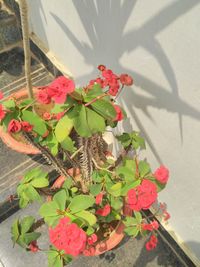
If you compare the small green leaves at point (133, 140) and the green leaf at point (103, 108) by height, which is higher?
the green leaf at point (103, 108)

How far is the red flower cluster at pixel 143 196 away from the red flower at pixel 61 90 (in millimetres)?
380

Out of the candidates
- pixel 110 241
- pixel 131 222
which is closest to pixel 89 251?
pixel 110 241

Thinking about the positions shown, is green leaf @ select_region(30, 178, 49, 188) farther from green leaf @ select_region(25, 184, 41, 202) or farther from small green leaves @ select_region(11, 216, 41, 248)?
small green leaves @ select_region(11, 216, 41, 248)

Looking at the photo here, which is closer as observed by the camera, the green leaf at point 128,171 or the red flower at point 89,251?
the green leaf at point 128,171

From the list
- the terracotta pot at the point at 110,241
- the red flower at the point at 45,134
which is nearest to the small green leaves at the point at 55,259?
the terracotta pot at the point at 110,241

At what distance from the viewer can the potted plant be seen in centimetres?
103

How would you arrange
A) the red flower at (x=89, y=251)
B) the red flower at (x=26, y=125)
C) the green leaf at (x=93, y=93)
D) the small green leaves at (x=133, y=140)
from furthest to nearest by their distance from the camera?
the red flower at (x=89, y=251), the small green leaves at (x=133, y=140), the red flower at (x=26, y=125), the green leaf at (x=93, y=93)

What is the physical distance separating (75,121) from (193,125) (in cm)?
41

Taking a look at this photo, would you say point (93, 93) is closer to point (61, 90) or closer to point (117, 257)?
point (61, 90)

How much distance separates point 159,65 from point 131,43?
0.17 m

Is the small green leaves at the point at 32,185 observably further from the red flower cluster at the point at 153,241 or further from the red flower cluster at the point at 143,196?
the red flower cluster at the point at 153,241

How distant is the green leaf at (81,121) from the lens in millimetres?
1020

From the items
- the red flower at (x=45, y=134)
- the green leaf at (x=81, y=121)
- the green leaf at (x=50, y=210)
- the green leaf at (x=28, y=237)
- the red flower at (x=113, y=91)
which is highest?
the red flower at (x=45, y=134)

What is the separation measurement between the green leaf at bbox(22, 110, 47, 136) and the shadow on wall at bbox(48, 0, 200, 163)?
1.34ft
